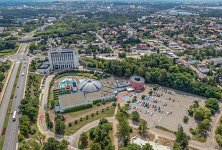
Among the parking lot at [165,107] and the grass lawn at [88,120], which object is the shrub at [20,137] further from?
the parking lot at [165,107]

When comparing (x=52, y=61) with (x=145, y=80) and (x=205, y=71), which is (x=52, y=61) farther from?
(x=205, y=71)

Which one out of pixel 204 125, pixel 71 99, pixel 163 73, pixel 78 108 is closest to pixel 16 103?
pixel 71 99

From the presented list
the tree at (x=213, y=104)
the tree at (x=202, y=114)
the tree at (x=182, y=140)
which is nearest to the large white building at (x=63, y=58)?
the tree at (x=202, y=114)

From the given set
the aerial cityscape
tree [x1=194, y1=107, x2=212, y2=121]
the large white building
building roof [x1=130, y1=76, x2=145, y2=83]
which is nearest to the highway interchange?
the aerial cityscape

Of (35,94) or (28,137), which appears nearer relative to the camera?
(28,137)

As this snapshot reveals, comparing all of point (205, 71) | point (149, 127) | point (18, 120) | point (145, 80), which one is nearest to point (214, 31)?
point (205, 71)
